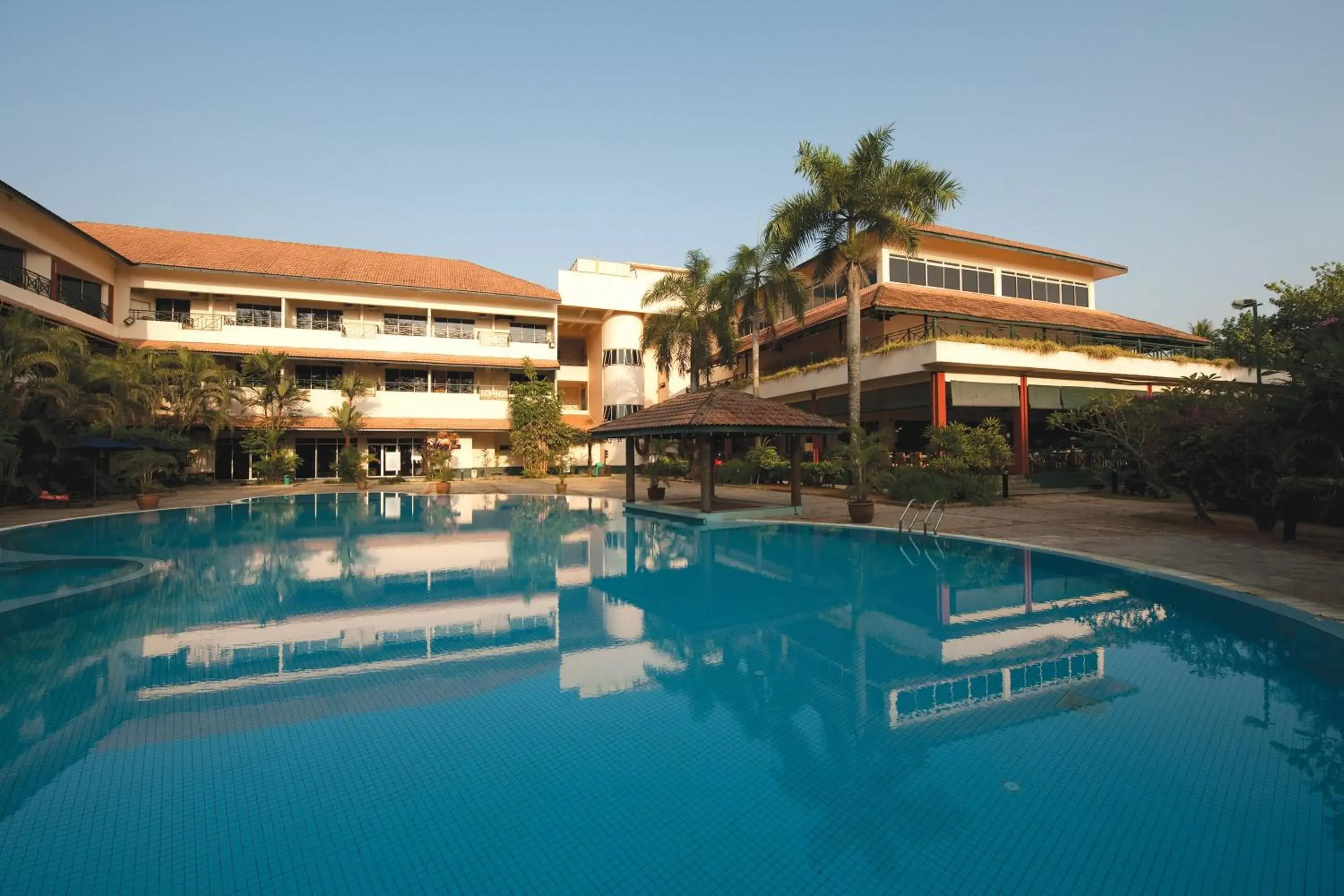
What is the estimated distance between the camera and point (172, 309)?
3372cm

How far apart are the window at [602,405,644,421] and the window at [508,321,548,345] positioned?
225 inches

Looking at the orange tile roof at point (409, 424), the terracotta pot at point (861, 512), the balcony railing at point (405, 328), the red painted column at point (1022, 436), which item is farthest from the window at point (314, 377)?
the red painted column at point (1022, 436)

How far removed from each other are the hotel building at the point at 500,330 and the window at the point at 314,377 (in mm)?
Answer: 110

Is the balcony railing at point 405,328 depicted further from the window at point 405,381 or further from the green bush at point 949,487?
the green bush at point 949,487

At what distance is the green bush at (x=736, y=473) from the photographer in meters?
30.5

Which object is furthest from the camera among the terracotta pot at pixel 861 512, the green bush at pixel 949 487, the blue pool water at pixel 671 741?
the green bush at pixel 949 487

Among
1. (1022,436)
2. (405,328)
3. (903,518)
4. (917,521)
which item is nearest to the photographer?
(903,518)

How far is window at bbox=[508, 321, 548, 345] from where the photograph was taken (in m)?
39.5

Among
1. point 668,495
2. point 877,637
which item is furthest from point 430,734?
point 668,495

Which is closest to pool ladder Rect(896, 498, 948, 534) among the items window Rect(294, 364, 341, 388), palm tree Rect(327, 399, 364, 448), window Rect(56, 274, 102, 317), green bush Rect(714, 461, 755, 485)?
green bush Rect(714, 461, 755, 485)

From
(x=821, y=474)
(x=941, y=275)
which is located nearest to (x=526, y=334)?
(x=821, y=474)

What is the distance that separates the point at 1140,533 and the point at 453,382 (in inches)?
1333

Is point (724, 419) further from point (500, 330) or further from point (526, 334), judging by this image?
point (500, 330)

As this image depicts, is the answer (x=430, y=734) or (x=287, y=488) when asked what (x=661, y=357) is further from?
(x=430, y=734)
